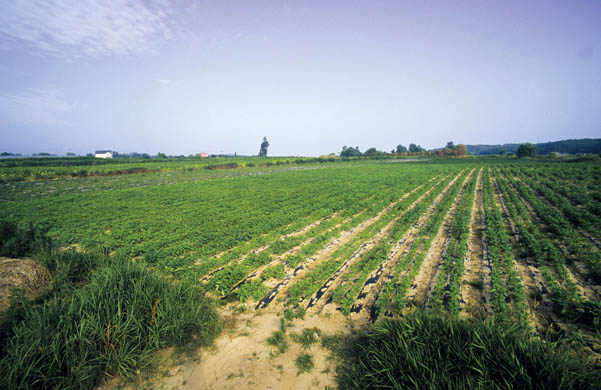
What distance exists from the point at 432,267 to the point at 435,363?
4.32 metres

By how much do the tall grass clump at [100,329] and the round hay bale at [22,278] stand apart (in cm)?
20

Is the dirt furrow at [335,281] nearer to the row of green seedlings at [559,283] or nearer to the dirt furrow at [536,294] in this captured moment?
the dirt furrow at [536,294]

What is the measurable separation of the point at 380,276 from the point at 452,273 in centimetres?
197

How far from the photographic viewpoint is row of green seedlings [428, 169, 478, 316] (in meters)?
4.84

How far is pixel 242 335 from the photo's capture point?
417 cm

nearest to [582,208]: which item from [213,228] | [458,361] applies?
[458,361]

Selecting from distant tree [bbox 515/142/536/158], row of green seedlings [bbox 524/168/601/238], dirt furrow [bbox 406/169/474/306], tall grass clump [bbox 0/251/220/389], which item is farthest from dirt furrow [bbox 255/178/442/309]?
distant tree [bbox 515/142/536/158]

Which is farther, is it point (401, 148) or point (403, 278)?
point (401, 148)

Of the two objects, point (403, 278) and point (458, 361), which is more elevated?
point (458, 361)

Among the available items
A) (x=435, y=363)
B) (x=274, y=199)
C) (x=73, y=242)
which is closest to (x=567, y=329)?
(x=435, y=363)

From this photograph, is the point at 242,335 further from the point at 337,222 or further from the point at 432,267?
the point at 337,222

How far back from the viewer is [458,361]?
111 inches

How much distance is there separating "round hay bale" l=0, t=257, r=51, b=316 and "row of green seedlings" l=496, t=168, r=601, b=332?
1011 cm

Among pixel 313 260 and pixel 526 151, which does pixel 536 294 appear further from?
pixel 526 151
